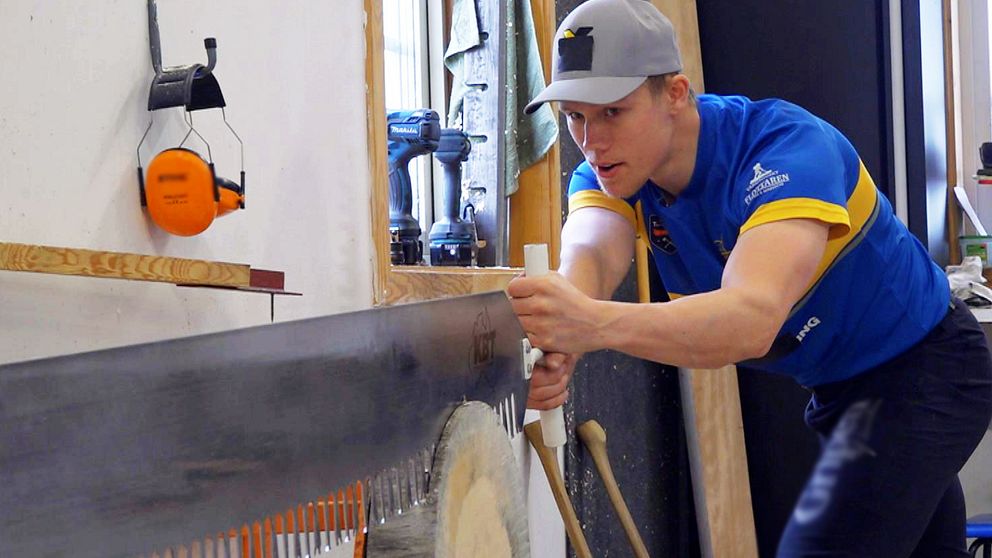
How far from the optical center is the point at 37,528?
0.85 m

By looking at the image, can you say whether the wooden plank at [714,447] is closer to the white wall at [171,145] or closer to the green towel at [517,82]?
the green towel at [517,82]

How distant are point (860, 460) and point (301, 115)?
1792 millimetres

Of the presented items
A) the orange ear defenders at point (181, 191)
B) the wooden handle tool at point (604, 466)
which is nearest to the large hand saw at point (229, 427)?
the orange ear defenders at point (181, 191)

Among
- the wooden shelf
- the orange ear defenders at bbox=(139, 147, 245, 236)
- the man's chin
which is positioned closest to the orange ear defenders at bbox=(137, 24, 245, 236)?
the orange ear defenders at bbox=(139, 147, 245, 236)

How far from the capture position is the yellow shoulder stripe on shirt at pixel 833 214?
5.19 feet

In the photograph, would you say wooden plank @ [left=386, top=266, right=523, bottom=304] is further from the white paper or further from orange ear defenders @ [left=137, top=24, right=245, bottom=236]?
the white paper

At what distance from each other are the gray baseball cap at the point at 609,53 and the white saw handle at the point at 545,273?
0.28 meters

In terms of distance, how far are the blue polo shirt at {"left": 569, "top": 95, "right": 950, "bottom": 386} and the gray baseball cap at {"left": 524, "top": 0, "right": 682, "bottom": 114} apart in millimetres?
185

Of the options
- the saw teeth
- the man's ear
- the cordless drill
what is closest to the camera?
the saw teeth

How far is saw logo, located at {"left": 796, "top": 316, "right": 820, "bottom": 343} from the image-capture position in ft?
5.97

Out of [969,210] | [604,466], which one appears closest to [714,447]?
[604,466]

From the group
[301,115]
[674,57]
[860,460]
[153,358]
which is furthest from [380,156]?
[860,460]

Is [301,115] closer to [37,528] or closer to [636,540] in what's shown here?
[37,528]

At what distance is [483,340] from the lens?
58.1 inches
